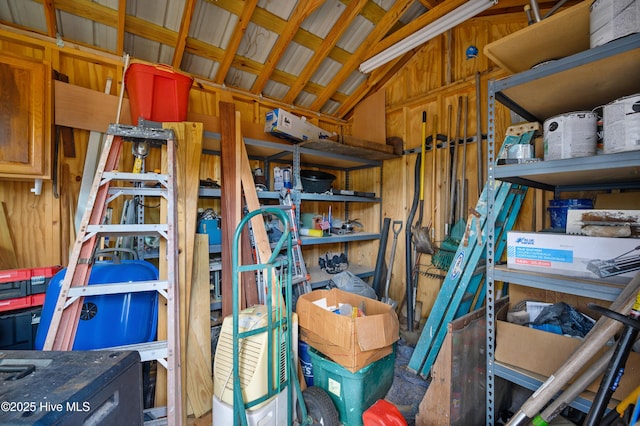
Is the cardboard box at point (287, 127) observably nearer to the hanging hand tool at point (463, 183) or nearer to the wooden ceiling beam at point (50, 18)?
the hanging hand tool at point (463, 183)

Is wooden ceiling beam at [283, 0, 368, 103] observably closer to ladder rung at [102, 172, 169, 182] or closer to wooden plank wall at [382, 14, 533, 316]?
wooden plank wall at [382, 14, 533, 316]

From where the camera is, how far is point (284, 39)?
7.80 ft

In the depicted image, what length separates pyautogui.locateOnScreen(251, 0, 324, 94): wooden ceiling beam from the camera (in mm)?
2137

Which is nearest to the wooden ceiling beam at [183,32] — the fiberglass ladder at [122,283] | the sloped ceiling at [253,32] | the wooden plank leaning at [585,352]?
the sloped ceiling at [253,32]

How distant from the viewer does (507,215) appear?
5.90 ft

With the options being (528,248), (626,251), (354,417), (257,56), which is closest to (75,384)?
(354,417)

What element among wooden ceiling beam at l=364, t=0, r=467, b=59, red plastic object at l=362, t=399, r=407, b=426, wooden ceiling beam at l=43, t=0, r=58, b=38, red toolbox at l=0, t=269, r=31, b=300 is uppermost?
wooden ceiling beam at l=364, t=0, r=467, b=59

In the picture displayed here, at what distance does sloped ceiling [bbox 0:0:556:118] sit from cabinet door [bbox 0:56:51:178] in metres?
0.46

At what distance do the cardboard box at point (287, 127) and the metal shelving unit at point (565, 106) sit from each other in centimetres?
160

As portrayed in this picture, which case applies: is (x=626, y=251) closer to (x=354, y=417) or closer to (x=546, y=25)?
(x=546, y=25)

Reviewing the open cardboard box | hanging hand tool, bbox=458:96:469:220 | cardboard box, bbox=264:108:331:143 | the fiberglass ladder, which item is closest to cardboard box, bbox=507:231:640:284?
the open cardboard box

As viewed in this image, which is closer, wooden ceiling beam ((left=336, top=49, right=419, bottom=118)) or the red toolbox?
the red toolbox

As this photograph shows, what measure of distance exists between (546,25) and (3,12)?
119 inches

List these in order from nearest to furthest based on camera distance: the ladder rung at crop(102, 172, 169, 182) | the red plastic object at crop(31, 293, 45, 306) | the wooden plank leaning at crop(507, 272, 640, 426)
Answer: the wooden plank leaning at crop(507, 272, 640, 426), the ladder rung at crop(102, 172, 169, 182), the red plastic object at crop(31, 293, 45, 306)
